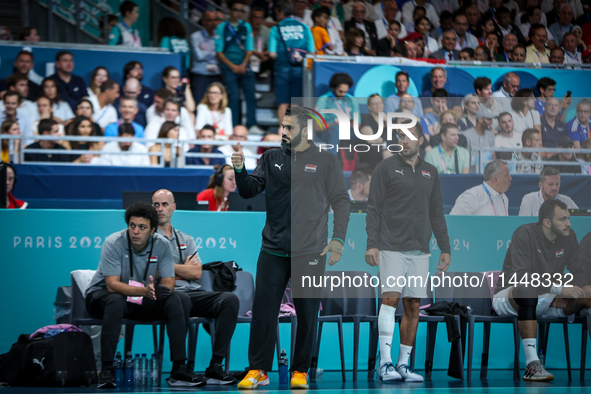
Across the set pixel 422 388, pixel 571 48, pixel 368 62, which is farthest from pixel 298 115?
pixel 571 48

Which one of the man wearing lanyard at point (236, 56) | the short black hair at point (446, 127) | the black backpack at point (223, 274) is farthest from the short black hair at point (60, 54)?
the short black hair at point (446, 127)

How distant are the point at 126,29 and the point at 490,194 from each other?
628 centimetres

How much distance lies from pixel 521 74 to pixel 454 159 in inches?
99.5

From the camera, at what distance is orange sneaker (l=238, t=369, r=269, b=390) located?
4.34 metres

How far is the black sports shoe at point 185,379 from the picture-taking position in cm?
471

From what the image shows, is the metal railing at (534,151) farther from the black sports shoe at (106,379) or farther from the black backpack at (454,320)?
the black sports shoe at (106,379)

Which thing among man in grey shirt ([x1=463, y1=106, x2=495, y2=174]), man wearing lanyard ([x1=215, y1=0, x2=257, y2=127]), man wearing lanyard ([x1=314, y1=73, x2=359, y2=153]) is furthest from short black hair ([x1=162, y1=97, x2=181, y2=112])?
man in grey shirt ([x1=463, y1=106, x2=495, y2=174])

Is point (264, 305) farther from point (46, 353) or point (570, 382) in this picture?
point (570, 382)

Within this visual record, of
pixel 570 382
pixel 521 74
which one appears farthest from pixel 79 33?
pixel 570 382

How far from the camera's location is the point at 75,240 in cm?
601

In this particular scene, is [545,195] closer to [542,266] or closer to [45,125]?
[542,266]

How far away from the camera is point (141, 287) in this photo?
4.90 m

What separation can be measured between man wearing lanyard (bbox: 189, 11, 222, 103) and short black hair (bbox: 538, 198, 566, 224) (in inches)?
200

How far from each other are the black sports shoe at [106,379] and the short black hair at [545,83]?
4.12 metres
